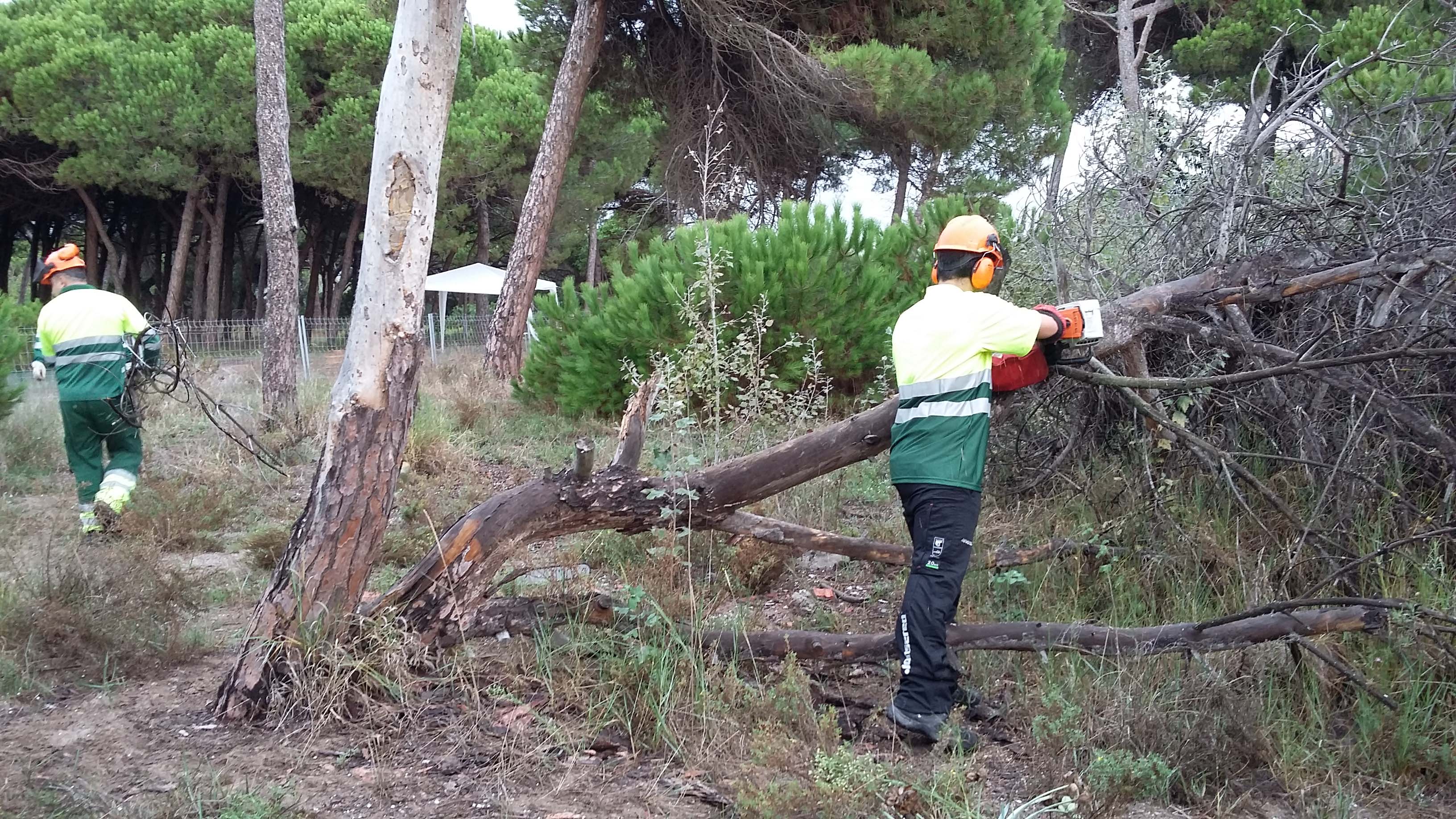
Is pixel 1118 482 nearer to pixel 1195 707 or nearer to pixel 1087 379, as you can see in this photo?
pixel 1087 379

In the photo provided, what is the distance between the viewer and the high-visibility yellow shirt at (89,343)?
6156 millimetres

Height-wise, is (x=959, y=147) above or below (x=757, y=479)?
above

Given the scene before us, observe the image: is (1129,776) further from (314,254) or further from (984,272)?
(314,254)

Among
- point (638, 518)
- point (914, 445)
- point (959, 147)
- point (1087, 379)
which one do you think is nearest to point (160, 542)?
point (638, 518)

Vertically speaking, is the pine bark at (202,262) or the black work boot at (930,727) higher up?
the pine bark at (202,262)

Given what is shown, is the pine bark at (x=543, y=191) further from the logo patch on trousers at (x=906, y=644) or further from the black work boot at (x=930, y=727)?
the black work boot at (x=930, y=727)

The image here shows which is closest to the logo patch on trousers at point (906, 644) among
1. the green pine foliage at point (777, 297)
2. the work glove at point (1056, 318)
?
the work glove at point (1056, 318)

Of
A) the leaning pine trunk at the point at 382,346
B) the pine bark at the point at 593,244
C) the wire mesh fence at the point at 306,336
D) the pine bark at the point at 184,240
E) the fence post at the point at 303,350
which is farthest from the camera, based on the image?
the pine bark at the point at 593,244

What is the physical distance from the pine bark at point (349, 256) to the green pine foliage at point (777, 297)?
16.9m

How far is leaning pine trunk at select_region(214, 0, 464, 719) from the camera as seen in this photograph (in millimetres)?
3580

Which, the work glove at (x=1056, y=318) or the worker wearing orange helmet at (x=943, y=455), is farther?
the work glove at (x=1056, y=318)

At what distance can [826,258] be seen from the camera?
8.30m

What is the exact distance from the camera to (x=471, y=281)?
22.6m

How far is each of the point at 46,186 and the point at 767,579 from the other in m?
24.3
